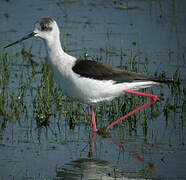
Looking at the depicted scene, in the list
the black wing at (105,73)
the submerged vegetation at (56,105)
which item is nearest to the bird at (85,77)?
the black wing at (105,73)

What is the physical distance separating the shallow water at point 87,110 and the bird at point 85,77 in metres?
0.46

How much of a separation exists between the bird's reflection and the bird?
3.24 ft

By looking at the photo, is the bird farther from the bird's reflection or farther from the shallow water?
the bird's reflection

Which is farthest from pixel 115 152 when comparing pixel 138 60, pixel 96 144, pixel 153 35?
pixel 153 35

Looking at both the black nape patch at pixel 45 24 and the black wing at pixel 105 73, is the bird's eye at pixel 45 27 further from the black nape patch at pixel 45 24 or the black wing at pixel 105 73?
the black wing at pixel 105 73

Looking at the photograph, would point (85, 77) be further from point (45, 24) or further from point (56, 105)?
point (56, 105)

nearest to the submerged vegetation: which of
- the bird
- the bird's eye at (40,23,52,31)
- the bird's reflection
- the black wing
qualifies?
the bird

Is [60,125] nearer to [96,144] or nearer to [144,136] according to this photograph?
[96,144]

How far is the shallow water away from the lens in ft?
20.3

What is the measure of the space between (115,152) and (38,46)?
4494 millimetres

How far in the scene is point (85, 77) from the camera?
7.07 meters

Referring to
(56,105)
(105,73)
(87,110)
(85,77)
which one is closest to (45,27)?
(85,77)

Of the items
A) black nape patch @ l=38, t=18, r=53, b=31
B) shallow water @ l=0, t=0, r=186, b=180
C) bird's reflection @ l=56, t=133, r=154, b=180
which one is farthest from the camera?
black nape patch @ l=38, t=18, r=53, b=31

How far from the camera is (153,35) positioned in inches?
448
